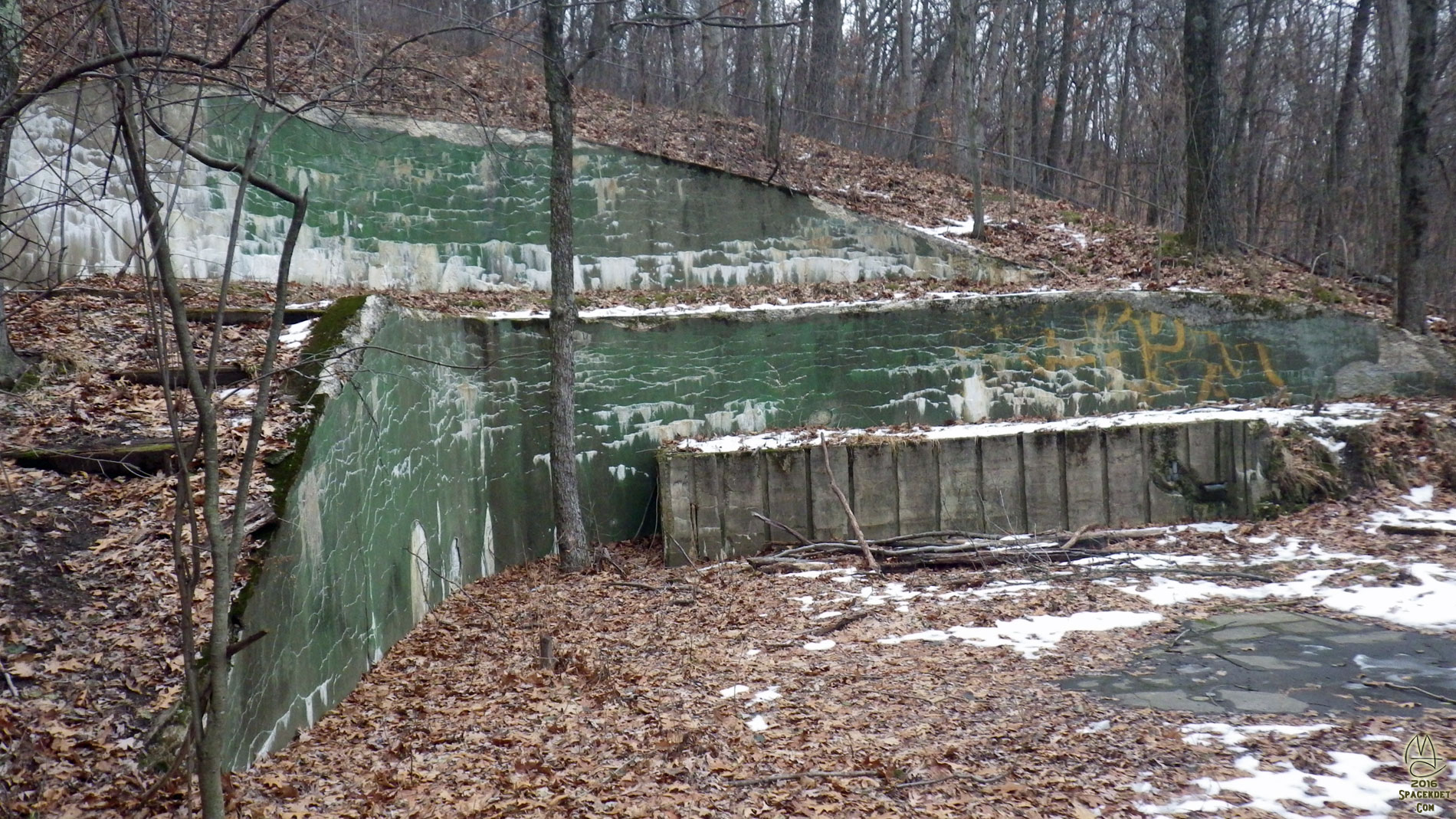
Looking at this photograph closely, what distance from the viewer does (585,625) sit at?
7.61 meters

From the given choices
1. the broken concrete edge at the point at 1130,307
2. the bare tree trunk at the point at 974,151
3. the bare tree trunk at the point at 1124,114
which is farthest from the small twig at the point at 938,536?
the bare tree trunk at the point at 1124,114

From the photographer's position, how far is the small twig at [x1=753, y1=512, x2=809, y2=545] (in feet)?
31.2

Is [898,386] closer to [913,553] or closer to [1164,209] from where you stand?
[913,553]

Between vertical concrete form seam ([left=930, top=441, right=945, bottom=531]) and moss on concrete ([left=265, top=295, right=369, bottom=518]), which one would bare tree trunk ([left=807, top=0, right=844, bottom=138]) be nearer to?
vertical concrete form seam ([left=930, top=441, right=945, bottom=531])

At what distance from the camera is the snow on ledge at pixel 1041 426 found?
991 centimetres

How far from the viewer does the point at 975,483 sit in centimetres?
990

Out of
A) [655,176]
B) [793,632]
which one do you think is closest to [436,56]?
[655,176]

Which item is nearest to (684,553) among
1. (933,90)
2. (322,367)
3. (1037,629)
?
(1037,629)

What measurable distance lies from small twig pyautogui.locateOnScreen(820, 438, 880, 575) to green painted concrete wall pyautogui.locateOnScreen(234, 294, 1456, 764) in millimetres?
1617

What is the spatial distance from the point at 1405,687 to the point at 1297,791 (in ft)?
5.48

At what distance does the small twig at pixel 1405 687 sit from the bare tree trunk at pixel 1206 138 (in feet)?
30.1

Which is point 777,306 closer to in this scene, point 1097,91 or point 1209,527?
point 1209,527

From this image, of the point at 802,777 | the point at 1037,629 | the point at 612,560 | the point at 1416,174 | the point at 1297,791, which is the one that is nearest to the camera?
the point at 1297,791

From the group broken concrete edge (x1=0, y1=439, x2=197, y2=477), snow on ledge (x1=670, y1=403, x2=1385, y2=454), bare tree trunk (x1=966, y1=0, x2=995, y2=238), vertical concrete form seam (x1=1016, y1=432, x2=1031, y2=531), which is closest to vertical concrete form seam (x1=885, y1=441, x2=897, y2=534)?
snow on ledge (x1=670, y1=403, x2=1385, y2=454)
